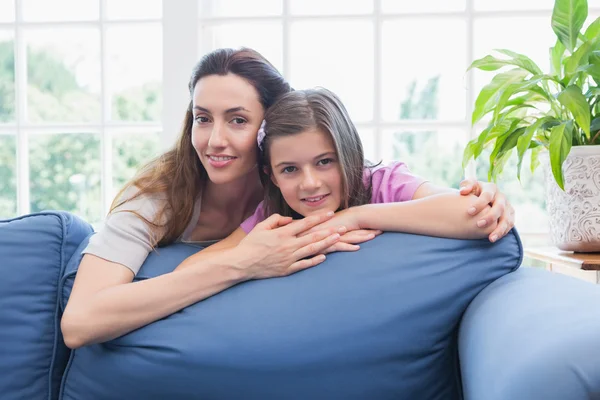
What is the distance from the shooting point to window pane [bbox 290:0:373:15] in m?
2.44

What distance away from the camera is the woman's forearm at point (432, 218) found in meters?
1.18

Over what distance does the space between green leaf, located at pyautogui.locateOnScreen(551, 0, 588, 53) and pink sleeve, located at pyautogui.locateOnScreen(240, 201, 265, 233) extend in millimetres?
848

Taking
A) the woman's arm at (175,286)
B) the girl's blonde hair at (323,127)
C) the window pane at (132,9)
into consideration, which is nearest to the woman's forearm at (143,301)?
the woman's arm at (175,286)

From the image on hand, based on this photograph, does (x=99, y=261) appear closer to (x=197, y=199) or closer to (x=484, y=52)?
(x=197, y=199)

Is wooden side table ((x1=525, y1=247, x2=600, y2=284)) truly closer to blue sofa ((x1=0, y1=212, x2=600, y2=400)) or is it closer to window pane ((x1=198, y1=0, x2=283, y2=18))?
blue sofa ((x1=0, y1=212, x2=600, y2=400))

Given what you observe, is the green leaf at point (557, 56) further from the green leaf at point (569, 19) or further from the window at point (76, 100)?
the window at point (76, 100)

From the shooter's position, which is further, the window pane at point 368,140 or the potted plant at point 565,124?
the window pane at point 368,140

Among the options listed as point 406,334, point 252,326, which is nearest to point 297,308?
point 252,326

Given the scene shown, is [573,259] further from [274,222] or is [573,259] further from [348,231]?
[274,222]

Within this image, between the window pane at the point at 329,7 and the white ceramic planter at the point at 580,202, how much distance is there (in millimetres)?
1060

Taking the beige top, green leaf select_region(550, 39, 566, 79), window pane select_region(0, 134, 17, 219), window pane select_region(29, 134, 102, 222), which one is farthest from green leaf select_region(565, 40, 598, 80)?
window pane select_region(0, 134, 17, 219)

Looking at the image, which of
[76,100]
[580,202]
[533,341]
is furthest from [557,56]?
[76,100]

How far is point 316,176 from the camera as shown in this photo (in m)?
1.41

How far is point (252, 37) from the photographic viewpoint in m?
2.51
